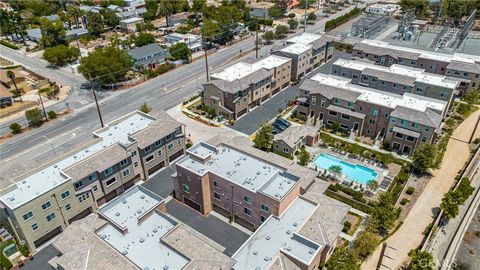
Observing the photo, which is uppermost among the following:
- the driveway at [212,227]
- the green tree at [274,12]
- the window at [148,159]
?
the green tree at [274,12]

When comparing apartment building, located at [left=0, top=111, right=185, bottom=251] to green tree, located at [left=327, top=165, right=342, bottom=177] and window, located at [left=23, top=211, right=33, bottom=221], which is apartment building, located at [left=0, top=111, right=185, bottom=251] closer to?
window, located at [left=23, top=211, right=33, bottom=221]

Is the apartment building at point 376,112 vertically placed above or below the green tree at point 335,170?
above

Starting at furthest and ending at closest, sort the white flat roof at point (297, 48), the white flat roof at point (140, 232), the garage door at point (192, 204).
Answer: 1. the white flat roof at point (297, 48)
2. the garage door at point (192, 204)
3. the white flat roof at point (140, 232)

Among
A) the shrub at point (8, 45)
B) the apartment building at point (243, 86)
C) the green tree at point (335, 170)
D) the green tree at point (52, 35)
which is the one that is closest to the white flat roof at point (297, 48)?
the apartment building at point (243, 86)

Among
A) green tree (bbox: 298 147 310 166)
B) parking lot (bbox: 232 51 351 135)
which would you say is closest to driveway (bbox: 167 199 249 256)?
green tree (bbox: 298 147 310 166)

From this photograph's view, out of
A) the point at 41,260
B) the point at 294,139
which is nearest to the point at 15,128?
the point at 41,260

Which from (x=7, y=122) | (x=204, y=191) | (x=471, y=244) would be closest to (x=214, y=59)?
(x=7, y=122)

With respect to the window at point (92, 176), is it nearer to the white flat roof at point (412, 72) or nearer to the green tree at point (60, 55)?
the white flat roof at point (412, 72)

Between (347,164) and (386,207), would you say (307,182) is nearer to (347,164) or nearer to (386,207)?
(386,207)
